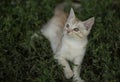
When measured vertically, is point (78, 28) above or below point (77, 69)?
above

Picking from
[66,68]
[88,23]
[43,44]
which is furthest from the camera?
[43,44]

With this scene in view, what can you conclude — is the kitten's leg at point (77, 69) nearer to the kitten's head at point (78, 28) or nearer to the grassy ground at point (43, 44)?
the grassy ground at point (43, 44)

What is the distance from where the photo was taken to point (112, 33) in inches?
184

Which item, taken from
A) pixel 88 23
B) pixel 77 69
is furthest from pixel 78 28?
pixel 77 69

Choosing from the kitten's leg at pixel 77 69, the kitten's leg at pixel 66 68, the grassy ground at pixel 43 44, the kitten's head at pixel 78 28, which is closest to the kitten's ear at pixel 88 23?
the kitten's head at pixel 78 28

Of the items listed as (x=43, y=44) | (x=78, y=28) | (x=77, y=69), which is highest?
(x=78, y=28)

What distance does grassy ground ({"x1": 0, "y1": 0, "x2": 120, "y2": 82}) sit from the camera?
4.12 m

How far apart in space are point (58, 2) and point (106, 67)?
6.52 feet

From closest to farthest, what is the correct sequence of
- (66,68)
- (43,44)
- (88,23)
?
(66,68)
(88,23)
(43,44)

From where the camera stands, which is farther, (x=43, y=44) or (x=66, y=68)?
(x=43, y=44)

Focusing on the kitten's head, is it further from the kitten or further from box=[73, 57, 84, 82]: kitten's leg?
box=[73, 57, 84, 82]: kitten's leg

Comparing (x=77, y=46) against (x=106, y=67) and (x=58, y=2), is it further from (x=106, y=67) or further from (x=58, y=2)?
(x=58, y=2)

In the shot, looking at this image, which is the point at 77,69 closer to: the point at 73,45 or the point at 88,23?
the point at 73,45

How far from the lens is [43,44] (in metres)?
4.66
